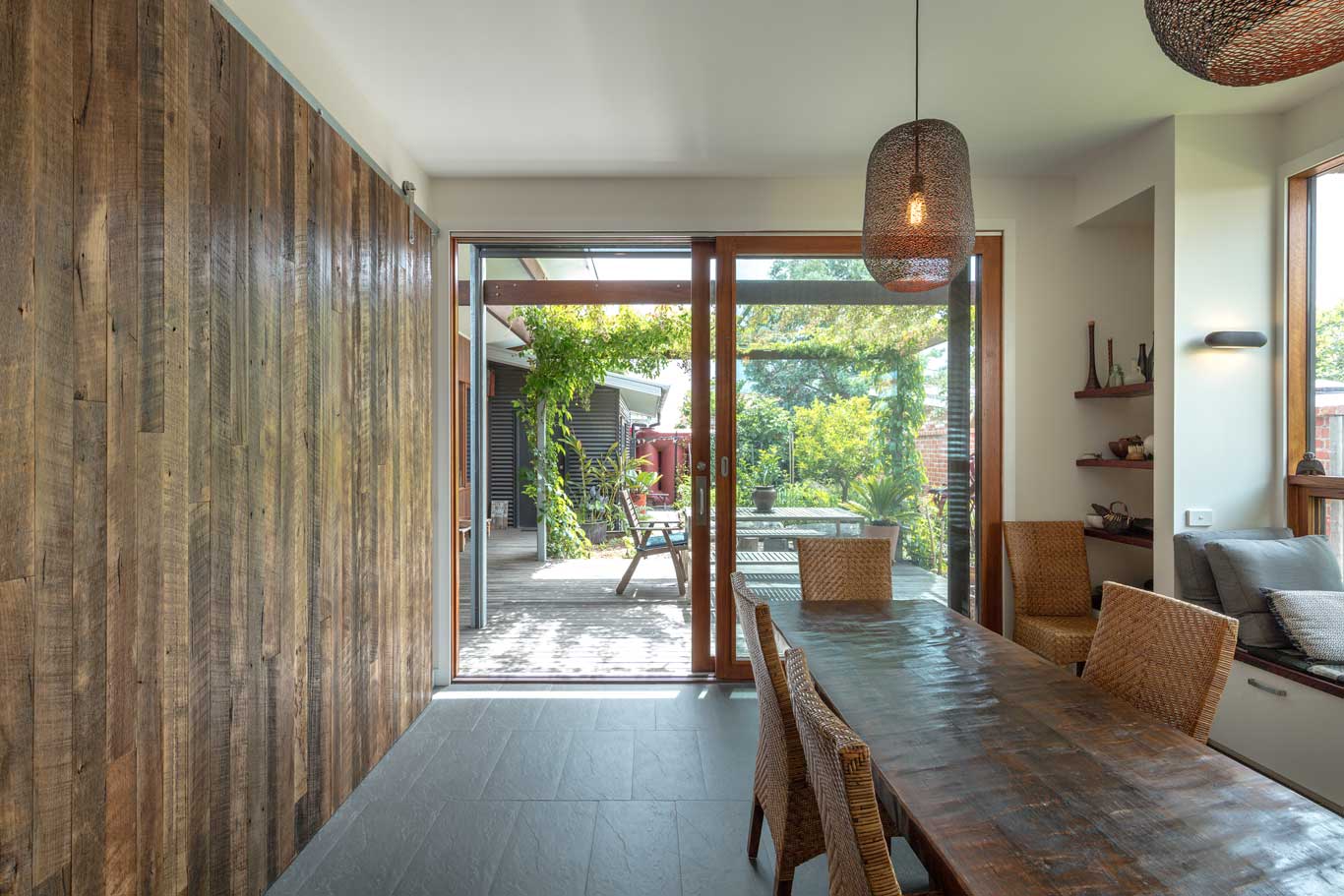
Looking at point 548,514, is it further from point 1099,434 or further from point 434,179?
point 1099,434

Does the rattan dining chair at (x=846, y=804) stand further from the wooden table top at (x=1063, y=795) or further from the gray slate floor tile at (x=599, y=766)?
the gray slate floor tile at (x=599, y=766)

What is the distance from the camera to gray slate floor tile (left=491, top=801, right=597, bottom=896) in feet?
6.33

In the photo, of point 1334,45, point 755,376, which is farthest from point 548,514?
point 1334,45

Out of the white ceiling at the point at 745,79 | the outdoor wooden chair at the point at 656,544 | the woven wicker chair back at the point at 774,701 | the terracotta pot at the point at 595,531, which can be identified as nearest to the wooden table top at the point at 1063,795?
the woven wicker chair back at the point at 774,701

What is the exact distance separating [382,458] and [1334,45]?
117 inches

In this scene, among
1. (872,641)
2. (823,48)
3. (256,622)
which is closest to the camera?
(256,622)

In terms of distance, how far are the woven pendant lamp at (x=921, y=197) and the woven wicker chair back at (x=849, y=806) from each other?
1494mm

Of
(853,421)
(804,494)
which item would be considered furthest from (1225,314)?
(804,494)

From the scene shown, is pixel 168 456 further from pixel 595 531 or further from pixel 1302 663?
pixel 595 531

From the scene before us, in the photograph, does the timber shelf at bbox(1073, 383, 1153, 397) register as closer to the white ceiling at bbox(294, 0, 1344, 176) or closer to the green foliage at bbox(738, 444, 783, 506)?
the white ceiling at bbox(294, 0, 1344, 176)

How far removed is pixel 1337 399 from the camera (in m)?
2.72

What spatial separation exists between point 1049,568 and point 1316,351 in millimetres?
1482

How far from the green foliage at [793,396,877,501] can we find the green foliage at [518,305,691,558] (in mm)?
2678

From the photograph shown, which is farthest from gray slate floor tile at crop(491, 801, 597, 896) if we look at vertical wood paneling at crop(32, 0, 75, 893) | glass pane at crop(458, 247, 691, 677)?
glass pane at crop(458, 247, 691, 677)
